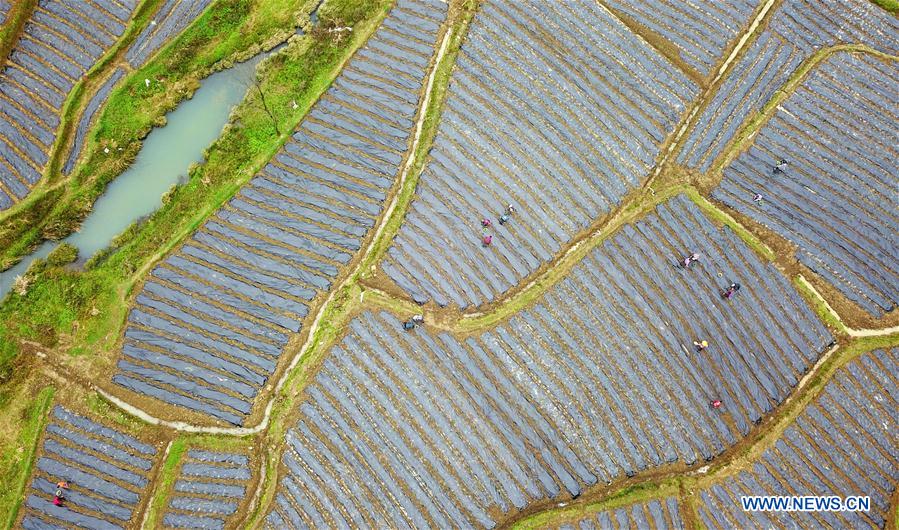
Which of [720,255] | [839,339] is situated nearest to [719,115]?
[720,255]

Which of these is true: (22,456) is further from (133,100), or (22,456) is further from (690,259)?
(690,259)

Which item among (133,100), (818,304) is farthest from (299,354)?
(818,304)

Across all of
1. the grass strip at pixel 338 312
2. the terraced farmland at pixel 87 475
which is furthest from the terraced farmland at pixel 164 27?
the terraced farmland at pixel 87 475

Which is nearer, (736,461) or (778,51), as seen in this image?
(736,461)

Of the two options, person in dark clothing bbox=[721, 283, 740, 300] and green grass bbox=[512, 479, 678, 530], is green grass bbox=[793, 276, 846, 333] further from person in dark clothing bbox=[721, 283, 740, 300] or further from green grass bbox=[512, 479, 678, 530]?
green grass bbox=[512, 479, 678, 530]

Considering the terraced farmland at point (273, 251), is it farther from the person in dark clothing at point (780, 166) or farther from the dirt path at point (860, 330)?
the dirt path at point (860, 330)

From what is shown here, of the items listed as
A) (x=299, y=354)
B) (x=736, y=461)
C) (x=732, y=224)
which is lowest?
(x=736, y=461)

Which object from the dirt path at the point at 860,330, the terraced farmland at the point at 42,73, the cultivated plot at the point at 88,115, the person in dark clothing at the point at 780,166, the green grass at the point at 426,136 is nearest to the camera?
the dirt path at the point at 860,330
